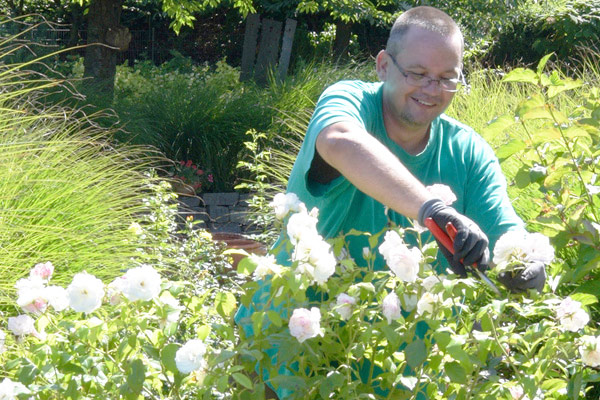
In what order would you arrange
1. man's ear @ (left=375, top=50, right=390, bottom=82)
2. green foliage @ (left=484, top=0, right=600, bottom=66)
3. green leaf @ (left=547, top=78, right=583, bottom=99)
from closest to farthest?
1. green leaf @ (left=547, top=78, right=583, bottom=99)
2. man's ear @ (left=375, top=50, right=390, bottom=82)
3. green foliage @ (left=484, top=0, right=600, bottom=66)

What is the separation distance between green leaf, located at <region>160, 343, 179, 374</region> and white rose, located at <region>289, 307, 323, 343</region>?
0.24m

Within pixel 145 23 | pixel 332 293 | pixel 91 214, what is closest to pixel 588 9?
pixel 145 23

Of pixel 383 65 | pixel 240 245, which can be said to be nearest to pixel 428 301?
pixel 383 65

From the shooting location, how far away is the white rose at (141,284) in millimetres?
1493

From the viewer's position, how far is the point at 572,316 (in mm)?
1466

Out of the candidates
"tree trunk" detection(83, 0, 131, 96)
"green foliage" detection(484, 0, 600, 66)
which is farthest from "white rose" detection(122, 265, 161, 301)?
"green foliage" detection(484, 0, 600, 66)

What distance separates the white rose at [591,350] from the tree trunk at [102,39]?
26.5 feet

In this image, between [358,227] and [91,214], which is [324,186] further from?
[91,214]

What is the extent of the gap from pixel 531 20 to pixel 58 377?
1787 centimetres

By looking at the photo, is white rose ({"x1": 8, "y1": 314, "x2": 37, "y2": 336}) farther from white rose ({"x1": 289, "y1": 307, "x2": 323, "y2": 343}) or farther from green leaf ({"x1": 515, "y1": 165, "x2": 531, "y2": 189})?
green leaf ({"x1": 515, "y1": 165, "x2": 531, "y2": 189})

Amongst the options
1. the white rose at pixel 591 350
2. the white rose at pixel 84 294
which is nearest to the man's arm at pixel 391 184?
the white rose at pixel 591 350

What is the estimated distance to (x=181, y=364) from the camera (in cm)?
146

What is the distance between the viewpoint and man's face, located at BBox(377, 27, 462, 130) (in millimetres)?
2117

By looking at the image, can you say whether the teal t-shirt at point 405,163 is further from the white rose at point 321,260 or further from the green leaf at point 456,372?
the green leaf at point 456,372
